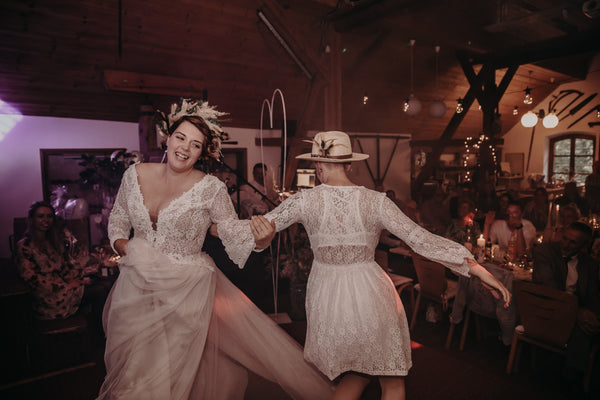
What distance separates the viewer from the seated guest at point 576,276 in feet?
9.11

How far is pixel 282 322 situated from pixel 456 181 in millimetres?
8773

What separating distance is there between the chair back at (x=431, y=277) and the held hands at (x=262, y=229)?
225cm

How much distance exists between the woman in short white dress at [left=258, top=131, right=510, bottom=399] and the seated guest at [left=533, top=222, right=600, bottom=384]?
166cm

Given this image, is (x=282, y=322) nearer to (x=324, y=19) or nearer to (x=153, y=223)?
(x=153, y=223)

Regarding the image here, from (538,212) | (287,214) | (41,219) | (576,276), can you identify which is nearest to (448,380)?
(576,276)

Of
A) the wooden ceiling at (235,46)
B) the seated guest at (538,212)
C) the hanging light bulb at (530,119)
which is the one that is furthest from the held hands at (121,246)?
the hanging light bulb at (530,119)

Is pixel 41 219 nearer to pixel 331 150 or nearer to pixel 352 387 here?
pixel 331 150

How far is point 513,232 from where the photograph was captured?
14.2ft

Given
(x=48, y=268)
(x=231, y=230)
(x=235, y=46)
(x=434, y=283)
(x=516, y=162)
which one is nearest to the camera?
(x=231, y=230)

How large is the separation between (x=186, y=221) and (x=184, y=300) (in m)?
0.40

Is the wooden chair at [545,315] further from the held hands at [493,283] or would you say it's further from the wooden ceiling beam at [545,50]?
the wooden ceiling beam at [545,50]

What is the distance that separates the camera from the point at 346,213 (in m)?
1.92

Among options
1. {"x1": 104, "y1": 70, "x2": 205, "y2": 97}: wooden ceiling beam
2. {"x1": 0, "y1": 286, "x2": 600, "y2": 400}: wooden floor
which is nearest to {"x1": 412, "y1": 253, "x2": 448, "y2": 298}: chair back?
{"x1": 0, "y1": 286, "x2": 600, "y2": 400}: wooden floor

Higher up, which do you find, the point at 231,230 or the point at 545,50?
the point at 545,50
